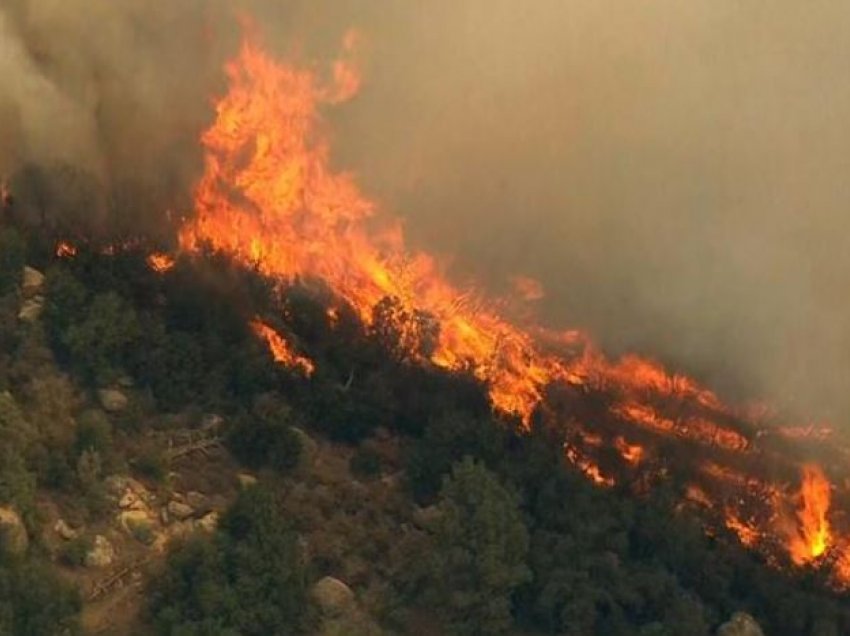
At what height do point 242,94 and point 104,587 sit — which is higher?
point 242,94

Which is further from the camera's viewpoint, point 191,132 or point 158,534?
point 191,132

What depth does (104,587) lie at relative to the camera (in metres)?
45.1

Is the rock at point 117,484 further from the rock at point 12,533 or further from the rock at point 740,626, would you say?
the rock at point 740,626

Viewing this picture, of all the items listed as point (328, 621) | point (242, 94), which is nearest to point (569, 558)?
point (328, 621)

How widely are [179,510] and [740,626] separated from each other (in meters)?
19.4

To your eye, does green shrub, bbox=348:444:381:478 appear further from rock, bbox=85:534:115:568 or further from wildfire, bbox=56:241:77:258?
wildfire, bbox=56:241:77:258

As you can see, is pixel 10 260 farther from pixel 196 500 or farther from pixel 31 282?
pixel 196 500

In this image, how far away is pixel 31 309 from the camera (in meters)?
52.9

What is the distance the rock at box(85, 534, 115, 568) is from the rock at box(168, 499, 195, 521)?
2.69 metres

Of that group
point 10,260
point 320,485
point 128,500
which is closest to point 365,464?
point 320,485

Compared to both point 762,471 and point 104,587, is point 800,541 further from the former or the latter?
point 104,587

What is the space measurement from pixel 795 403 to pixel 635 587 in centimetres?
1866

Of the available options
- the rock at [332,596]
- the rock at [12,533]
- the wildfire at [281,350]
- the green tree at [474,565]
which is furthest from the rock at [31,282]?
the green tree at [474,565]

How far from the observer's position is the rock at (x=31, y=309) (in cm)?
5231
